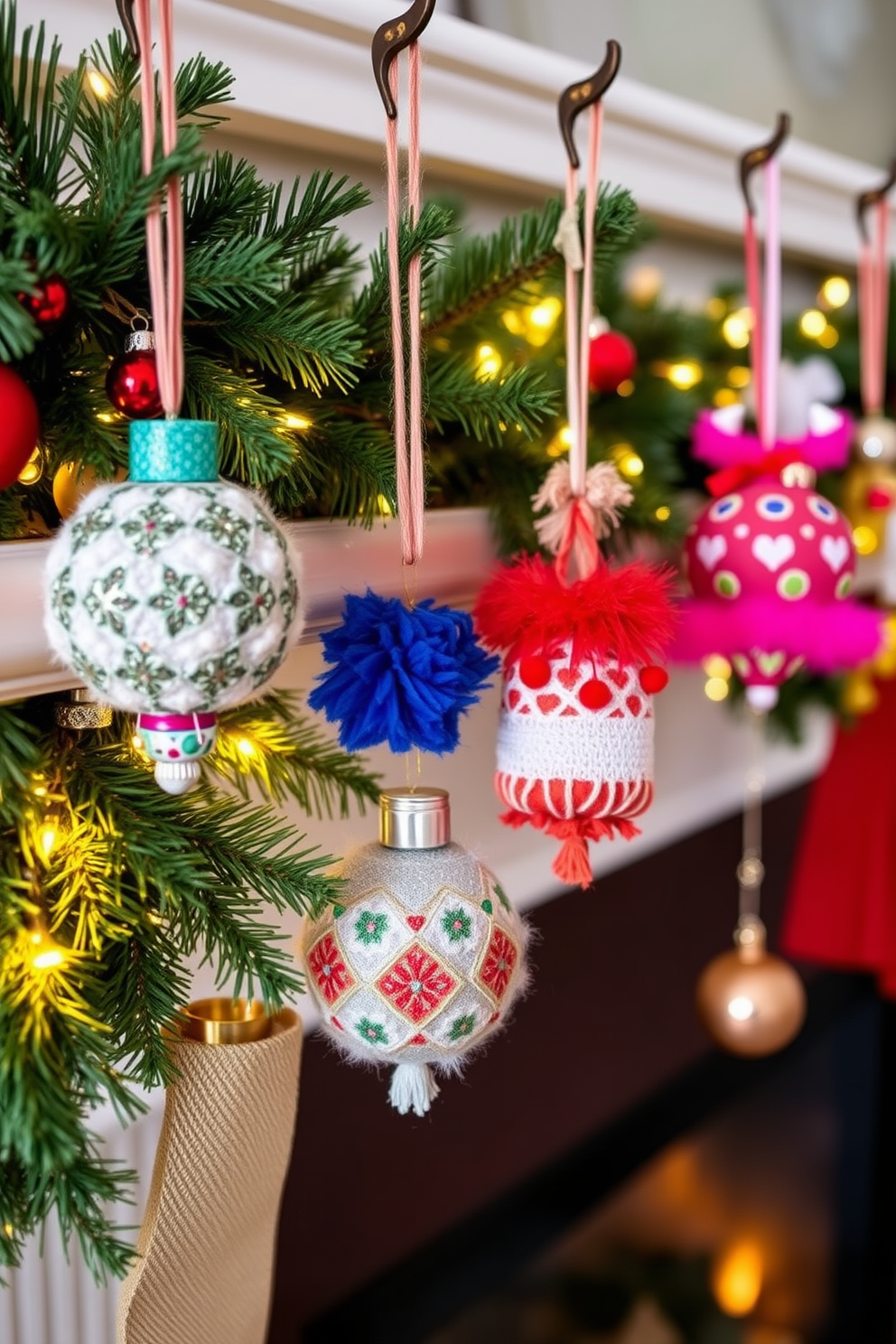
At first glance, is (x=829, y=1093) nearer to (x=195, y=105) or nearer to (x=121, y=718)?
(x=121, y=718)

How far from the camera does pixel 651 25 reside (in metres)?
0.87

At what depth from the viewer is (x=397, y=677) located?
43 centimetres

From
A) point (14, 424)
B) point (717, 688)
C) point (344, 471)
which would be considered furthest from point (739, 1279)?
point (14, 424)

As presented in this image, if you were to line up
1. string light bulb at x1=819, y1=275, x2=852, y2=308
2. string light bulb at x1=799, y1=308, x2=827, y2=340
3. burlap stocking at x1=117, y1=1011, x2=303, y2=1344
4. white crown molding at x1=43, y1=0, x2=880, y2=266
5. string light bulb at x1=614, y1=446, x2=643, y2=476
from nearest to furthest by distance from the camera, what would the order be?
1. burlap stocking at x1=117, y1=1011, x2=303, y2=1344
2. white crown molding at x1=43, y1=0, x2=880, y2=266
3. string light bulb at x1=614, y1=446, x2=643, y2=476
4. string light bulb at x1=799, y1=308, x2=827, y2=340
5. string light bulb at x1=819, y1=275, x2=852, y2=308

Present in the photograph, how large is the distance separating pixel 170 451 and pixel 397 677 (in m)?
0.12

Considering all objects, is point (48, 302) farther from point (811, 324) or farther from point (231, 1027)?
point (811, 324)

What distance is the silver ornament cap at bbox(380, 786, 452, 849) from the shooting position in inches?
17.7

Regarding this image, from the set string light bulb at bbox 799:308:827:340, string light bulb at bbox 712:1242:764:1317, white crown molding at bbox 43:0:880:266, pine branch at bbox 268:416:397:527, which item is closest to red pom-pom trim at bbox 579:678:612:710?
pine branch at bbox 268:416:397:527

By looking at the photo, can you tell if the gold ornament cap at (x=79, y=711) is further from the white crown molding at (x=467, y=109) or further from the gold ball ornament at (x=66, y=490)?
Answer: the white crown molding at (x=467, y=109)

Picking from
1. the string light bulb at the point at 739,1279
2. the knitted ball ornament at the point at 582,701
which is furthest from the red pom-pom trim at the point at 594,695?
the string light bulb at the point at 739,1279

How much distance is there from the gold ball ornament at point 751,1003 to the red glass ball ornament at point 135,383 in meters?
0.63

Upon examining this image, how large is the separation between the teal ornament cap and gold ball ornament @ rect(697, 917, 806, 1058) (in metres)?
0.64

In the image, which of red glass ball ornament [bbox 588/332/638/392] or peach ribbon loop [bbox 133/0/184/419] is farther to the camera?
red glass ball ornament [bbox 588/332/638/392]

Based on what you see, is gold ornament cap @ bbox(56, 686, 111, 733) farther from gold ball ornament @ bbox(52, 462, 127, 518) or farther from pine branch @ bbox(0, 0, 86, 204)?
pine branch @ bbox(0, 0, 86, 204)
